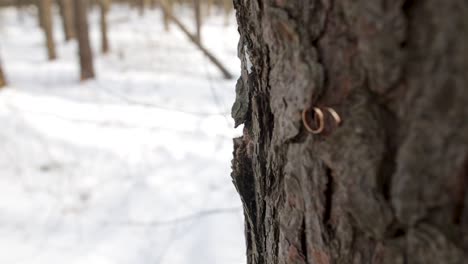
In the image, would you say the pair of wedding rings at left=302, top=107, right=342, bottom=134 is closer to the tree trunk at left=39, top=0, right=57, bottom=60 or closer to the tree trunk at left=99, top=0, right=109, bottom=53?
the tree trunk at left=99, top=0, right=109, bottom=53

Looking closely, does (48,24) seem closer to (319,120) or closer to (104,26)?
(104,26)

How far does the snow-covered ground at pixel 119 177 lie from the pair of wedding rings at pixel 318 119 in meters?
1.41

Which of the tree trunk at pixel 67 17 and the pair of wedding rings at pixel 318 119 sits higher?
the tree trunk at pixel 67 17

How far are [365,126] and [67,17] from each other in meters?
13.4

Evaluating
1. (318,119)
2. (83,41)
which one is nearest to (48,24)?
(83,41)

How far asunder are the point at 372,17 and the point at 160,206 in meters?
2.63

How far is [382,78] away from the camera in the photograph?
1.62 ft

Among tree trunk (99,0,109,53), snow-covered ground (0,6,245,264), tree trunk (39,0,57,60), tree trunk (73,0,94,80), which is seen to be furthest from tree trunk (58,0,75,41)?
snow-covered ground (0,6,245,264)

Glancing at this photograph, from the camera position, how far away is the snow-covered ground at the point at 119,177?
8.18 feet

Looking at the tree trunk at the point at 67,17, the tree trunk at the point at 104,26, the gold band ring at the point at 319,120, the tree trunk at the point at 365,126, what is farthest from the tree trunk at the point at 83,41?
the gold band ring at the point at 319,120

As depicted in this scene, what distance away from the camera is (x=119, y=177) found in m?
3.43

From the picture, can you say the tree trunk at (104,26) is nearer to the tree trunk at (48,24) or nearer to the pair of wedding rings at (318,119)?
the tree trunk at (48,24)

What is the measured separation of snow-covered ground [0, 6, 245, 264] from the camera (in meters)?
2.49

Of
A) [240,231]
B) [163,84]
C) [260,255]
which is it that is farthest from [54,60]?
[260,255]
